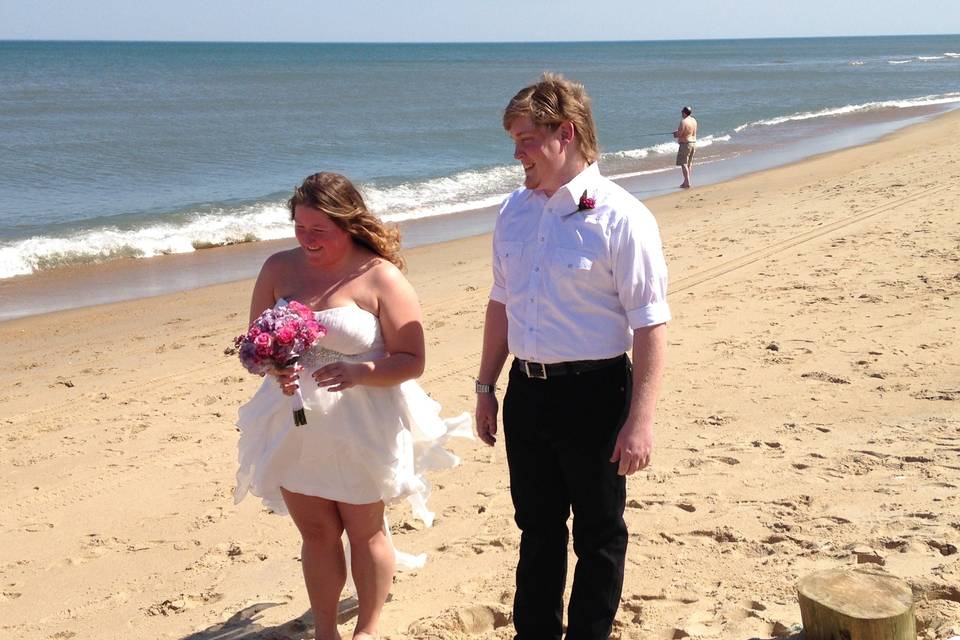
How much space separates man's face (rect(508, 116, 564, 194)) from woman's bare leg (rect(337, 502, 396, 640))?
1430mm

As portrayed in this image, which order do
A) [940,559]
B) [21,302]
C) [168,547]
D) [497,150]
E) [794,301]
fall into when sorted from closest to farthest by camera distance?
[940,559]
[168,547]
[794,301]
[21,302]
[497,150]

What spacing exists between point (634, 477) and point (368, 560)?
1.94 metres

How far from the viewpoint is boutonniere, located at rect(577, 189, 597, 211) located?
312 cm

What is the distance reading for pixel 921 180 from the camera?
15.7 metres

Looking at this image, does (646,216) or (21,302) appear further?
(21,302)

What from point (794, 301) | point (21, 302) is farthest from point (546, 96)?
point (21, 302)

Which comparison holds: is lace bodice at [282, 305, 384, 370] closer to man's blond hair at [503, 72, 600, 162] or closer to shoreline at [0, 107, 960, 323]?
man's blond hair at [503, 72, 600, 162]

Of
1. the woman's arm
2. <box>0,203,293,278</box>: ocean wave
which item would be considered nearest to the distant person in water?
<box>0,203,293,278</box>: ocean wave

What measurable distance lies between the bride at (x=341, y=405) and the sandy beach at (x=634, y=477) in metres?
0.46

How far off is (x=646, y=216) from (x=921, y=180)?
1413 centimetres

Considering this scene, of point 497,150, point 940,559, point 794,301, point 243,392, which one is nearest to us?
point 940,559

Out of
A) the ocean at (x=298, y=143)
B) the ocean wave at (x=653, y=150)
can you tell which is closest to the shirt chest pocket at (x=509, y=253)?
the ocean at (x=298, y=143)

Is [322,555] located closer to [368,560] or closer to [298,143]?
[368,560]

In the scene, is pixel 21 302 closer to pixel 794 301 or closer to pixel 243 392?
pixel 243 392
